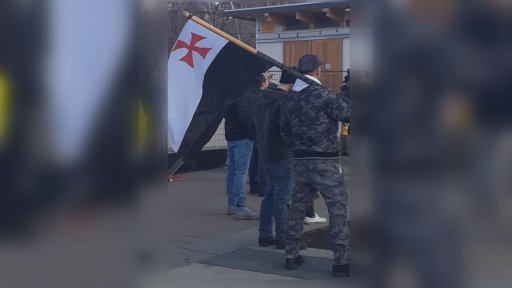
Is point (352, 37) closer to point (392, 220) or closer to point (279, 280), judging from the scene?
point (392, 220)

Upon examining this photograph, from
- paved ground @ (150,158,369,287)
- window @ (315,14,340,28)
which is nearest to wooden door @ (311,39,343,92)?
window @ (315,14,340,28)

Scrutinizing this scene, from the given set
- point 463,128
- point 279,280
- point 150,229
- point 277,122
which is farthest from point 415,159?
point 277,122

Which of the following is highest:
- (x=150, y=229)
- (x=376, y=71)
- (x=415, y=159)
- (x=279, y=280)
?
(x=376, y=71)

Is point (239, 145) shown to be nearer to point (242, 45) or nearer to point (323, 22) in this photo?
point (242, 45)

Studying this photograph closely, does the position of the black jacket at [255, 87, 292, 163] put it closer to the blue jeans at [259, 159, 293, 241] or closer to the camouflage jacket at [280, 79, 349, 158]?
the blue jeans at [259, 159, 293, 241]

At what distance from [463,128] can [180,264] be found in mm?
3160

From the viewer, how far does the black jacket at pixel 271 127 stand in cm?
656

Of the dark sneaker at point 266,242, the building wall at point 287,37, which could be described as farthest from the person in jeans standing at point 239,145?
the building wall at point 287,37

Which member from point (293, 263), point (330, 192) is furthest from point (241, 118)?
point (330, 192)

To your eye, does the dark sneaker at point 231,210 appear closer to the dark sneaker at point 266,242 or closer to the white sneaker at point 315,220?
the white sneaker at point 315,220

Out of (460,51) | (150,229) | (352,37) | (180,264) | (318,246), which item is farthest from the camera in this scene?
(318,246)

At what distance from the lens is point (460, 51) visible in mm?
3953

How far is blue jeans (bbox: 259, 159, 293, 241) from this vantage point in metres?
6.77

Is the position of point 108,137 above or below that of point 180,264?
above
